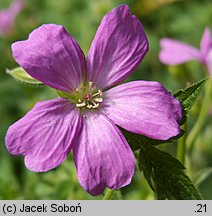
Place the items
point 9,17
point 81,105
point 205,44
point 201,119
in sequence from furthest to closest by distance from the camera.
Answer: point 9,17 < point 205,44 < point 201,119 < point 81,105

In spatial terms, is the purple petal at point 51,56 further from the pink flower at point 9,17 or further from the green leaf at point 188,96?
the pink flower at point 9,17

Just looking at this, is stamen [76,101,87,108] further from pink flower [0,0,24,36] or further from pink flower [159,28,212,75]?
pink flower [0,0,24,36]

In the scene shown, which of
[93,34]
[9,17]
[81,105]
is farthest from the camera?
[9,17]

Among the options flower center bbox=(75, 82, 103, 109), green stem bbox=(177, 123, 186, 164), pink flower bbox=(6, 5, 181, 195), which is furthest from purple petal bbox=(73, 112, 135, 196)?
green stem bbox=(177, 123, 186, 164)

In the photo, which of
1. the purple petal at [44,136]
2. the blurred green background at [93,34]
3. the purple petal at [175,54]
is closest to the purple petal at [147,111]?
the purple petal at [44,136]

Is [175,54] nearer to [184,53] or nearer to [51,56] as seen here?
[184,53]

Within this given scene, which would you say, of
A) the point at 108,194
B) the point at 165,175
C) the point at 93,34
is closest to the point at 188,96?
the point at 165,175
